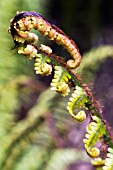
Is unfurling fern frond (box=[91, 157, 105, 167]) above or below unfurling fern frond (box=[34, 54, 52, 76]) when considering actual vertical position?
below

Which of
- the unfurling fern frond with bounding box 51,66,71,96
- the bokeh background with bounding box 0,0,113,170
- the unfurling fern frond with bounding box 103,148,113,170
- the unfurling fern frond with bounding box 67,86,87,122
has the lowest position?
the unfurling fern frond with bounding box 103,148,113,170

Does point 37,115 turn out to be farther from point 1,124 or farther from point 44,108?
point 1,124

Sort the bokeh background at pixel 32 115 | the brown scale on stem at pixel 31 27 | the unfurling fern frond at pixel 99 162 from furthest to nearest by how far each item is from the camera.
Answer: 1. the bokeh background at pixel 32 115
2. the unfurling fern frond at pixel 99 162
3. the brown scale on stem at pixel 31 27

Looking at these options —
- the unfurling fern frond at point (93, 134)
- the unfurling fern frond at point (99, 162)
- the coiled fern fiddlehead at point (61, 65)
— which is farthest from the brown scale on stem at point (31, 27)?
the unfurling fern frond at point (99, 162)

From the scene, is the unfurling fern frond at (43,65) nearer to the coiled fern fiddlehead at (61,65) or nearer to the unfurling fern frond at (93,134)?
the coiled fern fiddlehead at (61,65)

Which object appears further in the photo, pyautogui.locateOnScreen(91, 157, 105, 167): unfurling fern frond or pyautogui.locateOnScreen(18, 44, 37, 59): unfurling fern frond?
pyautogui.locateOnScreen(91, 157, 105, 167): unfurling fern frond

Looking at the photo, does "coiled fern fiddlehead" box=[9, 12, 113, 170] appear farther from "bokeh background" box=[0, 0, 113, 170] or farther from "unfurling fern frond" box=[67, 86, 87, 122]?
"bokeh background" box=[0, 0, 113, 170]

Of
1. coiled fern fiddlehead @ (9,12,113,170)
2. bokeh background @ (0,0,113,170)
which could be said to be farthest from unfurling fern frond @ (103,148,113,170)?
bokeh background @ (0,0,113,170)

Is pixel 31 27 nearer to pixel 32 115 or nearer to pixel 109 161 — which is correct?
pixel 109 161

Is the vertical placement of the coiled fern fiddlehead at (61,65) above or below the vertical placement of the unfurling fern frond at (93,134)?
above
